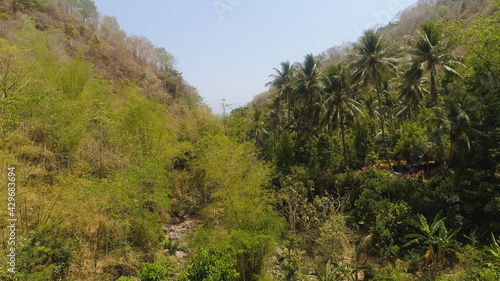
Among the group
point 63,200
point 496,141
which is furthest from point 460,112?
point 63,200

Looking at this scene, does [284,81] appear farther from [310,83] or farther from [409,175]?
[409,175]

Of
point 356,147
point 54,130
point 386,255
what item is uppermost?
point 54,130

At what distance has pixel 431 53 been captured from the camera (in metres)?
18.2

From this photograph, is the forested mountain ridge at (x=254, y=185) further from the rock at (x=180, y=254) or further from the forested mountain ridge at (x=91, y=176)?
the rock at (x=180, y=254)

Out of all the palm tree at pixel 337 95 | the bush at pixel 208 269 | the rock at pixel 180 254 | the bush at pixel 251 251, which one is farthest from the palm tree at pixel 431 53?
the rock at pixel 180 254

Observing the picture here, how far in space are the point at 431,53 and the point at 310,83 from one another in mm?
8875

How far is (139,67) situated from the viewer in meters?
40.5

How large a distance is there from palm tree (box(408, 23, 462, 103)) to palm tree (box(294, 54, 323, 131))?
717cm

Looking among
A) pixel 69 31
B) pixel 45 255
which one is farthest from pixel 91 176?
pixel 69 31

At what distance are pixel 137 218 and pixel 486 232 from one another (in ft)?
51.6

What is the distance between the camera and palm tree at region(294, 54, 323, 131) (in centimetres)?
2319

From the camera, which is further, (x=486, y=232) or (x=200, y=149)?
(x=200, y=149)

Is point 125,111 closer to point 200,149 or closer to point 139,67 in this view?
point 200,149

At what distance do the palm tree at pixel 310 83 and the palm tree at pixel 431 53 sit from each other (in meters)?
7.17
